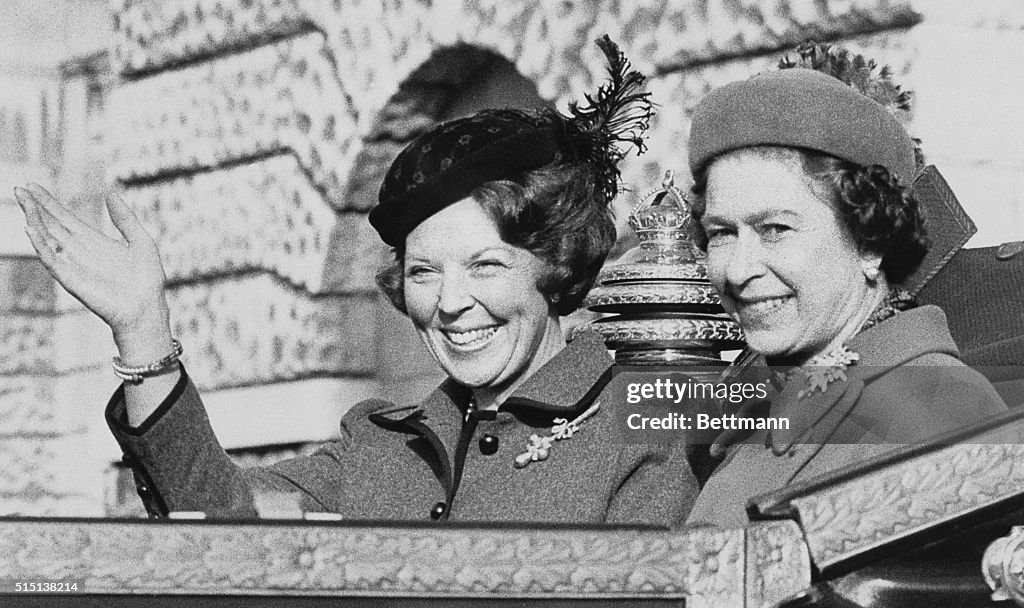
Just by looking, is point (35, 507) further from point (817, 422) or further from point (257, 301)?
point (817, 422)

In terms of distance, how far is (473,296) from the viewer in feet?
8.53

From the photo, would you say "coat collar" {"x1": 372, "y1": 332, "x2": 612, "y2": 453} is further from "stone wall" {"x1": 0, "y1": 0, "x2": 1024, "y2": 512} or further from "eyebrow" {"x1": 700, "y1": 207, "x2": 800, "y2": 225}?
"stone wall" {"x1": 0, "y1": 0, "x2": 1024, "y2": 512}

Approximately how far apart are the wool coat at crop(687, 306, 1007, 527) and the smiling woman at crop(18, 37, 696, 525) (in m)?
0.16

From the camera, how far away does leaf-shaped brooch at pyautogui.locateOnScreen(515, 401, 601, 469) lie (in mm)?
2607

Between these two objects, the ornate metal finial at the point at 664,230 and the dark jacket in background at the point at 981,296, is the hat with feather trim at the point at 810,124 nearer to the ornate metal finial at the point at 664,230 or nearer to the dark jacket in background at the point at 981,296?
the dark jacket in background at the point at 981,296

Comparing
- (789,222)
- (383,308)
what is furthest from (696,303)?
(383,308)

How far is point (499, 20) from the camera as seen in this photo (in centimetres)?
566

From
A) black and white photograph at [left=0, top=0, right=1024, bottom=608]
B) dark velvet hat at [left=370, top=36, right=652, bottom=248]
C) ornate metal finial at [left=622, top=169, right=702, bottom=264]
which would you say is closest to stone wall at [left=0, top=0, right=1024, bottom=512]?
black and white photograph at [left=0, top=0, right=1024, bottom=608]

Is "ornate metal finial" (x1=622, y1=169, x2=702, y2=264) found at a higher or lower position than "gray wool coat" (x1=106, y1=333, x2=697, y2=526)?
higher

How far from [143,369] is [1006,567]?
108 cm

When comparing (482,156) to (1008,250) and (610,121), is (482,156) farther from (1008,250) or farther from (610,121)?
(1008,250)

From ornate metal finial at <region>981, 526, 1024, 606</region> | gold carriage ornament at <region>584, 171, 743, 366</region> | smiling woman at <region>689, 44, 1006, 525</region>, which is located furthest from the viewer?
gold carriage ornament at <region>584, 171, 743, 366</region>

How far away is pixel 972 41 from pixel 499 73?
1819mm
